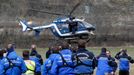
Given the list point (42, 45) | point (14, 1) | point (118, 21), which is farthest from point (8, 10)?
point (118, 21)

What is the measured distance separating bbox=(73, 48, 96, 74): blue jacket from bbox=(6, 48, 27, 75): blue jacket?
1578 mm

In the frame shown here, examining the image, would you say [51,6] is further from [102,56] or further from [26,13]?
[102,56]

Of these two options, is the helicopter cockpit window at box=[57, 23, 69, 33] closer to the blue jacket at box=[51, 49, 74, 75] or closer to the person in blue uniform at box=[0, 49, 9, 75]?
the person in blue uniform at box=[0, 49, 9, 75]

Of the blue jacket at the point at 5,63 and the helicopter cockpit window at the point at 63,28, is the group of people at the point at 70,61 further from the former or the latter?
the helicopter cockpit window at the point at 63,28

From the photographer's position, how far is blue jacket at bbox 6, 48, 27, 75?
10938 mm

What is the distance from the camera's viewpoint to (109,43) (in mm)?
47125

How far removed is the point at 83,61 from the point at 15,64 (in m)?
1.83

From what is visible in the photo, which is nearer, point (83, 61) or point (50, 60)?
point (83, 61)

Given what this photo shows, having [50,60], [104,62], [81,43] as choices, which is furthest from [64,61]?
[104,62]

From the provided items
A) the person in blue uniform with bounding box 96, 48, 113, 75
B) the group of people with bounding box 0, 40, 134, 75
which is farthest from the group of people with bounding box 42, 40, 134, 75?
the person in blue uniform with bounding box 96, 48, 113, 75

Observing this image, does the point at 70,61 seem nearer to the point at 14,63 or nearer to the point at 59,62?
the point at 59,62

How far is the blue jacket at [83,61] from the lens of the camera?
9875 mm

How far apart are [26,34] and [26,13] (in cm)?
378

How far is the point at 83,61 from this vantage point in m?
9.93
